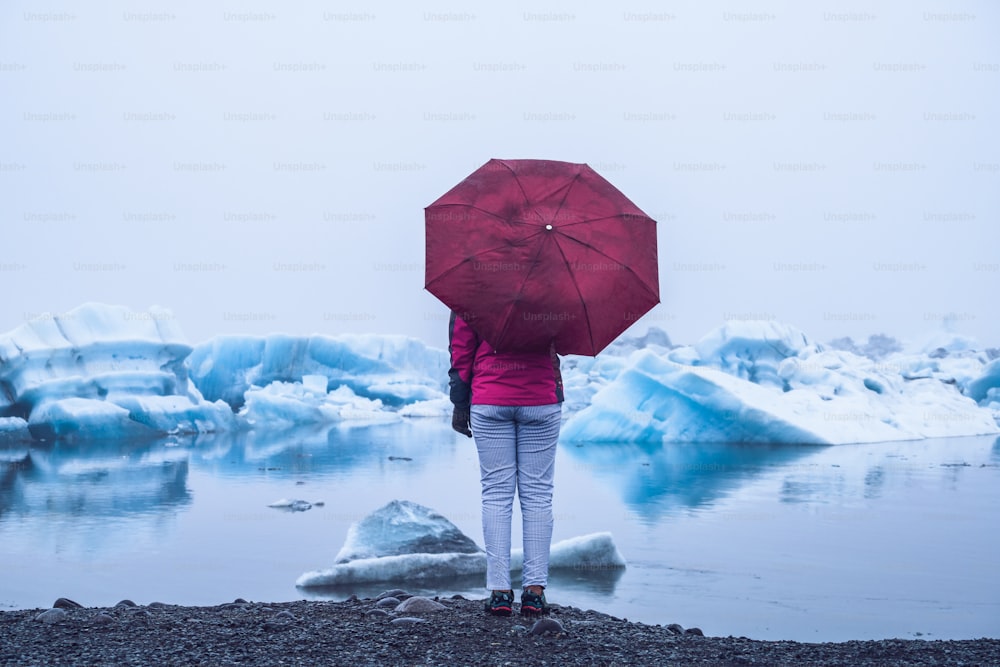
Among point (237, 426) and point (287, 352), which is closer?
point (237, 426)

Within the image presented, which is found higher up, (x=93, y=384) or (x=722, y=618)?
(x=93, y=384)

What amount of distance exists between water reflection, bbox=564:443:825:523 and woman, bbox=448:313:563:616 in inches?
192

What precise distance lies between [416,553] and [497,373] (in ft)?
8.10

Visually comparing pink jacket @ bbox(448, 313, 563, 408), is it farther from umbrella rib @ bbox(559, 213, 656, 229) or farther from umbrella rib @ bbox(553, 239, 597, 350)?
umbrella rib @ bbox(559, 213, 656, 229)

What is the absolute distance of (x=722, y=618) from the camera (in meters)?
4.39

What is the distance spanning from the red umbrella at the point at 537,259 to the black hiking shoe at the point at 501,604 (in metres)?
0.82

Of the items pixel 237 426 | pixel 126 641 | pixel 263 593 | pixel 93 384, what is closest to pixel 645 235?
pixel 126 641

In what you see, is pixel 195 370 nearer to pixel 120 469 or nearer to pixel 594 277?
pixel 120 469

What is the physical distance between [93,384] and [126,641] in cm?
1631

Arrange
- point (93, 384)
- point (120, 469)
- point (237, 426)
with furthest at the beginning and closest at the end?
point (237, 426) → point (93, 384) → point (120, 469)

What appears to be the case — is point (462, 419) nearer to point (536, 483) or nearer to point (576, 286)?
point (536, 483)

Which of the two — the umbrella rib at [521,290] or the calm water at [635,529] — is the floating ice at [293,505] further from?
the umbrella rib at [521,290]

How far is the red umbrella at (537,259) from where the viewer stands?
3.00 metres

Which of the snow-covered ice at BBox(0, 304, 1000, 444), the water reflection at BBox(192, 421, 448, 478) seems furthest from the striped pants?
the snow-covered ice at BBox(0, 304, 1000, 444)
